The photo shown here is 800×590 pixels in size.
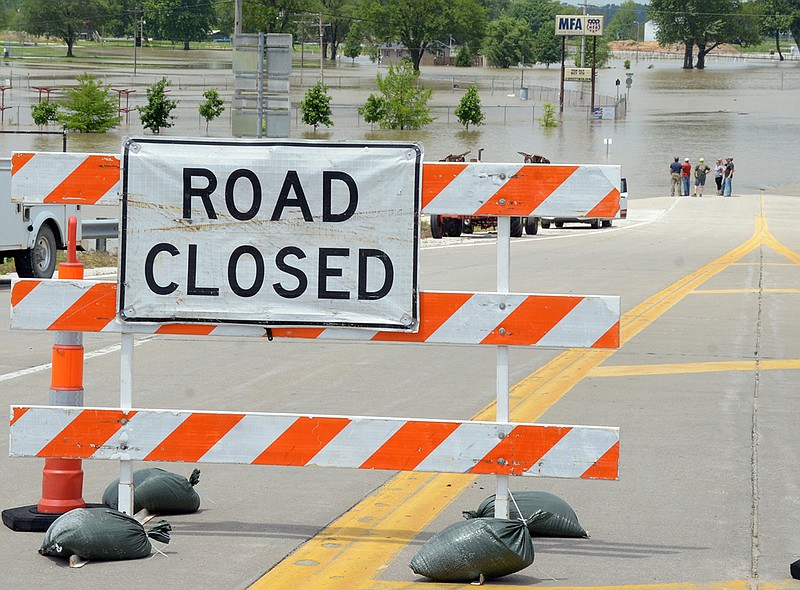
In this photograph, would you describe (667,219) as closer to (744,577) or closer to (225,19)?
(744,577)

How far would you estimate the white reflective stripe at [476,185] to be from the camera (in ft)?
17.9

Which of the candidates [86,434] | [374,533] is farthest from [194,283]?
[374,533]

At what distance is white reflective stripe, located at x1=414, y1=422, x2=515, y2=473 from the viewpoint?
5484 millimetres

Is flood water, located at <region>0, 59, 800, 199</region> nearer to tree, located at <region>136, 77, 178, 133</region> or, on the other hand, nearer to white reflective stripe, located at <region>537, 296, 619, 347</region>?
tree, located at <region>136, 77, 178, 133</region>

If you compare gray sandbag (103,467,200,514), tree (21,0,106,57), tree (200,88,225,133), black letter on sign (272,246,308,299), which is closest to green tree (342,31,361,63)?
tree (21,0,106,57)

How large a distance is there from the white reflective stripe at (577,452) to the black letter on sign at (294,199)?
1.48 metres

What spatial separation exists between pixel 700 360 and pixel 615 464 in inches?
234

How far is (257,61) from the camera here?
21359 mm

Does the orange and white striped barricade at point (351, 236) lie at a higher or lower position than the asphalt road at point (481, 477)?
higher

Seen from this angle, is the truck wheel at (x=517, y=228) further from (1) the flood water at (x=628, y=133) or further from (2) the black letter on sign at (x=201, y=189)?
(2) the black letter on sign at (x=201, y=189)

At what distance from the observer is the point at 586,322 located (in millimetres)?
5449

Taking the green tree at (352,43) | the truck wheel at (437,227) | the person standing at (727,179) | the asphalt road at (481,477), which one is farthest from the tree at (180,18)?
the asphalt road at (481,477)

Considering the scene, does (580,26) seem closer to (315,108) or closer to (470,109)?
(470,109)

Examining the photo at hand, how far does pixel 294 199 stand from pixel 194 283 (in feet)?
1.92
